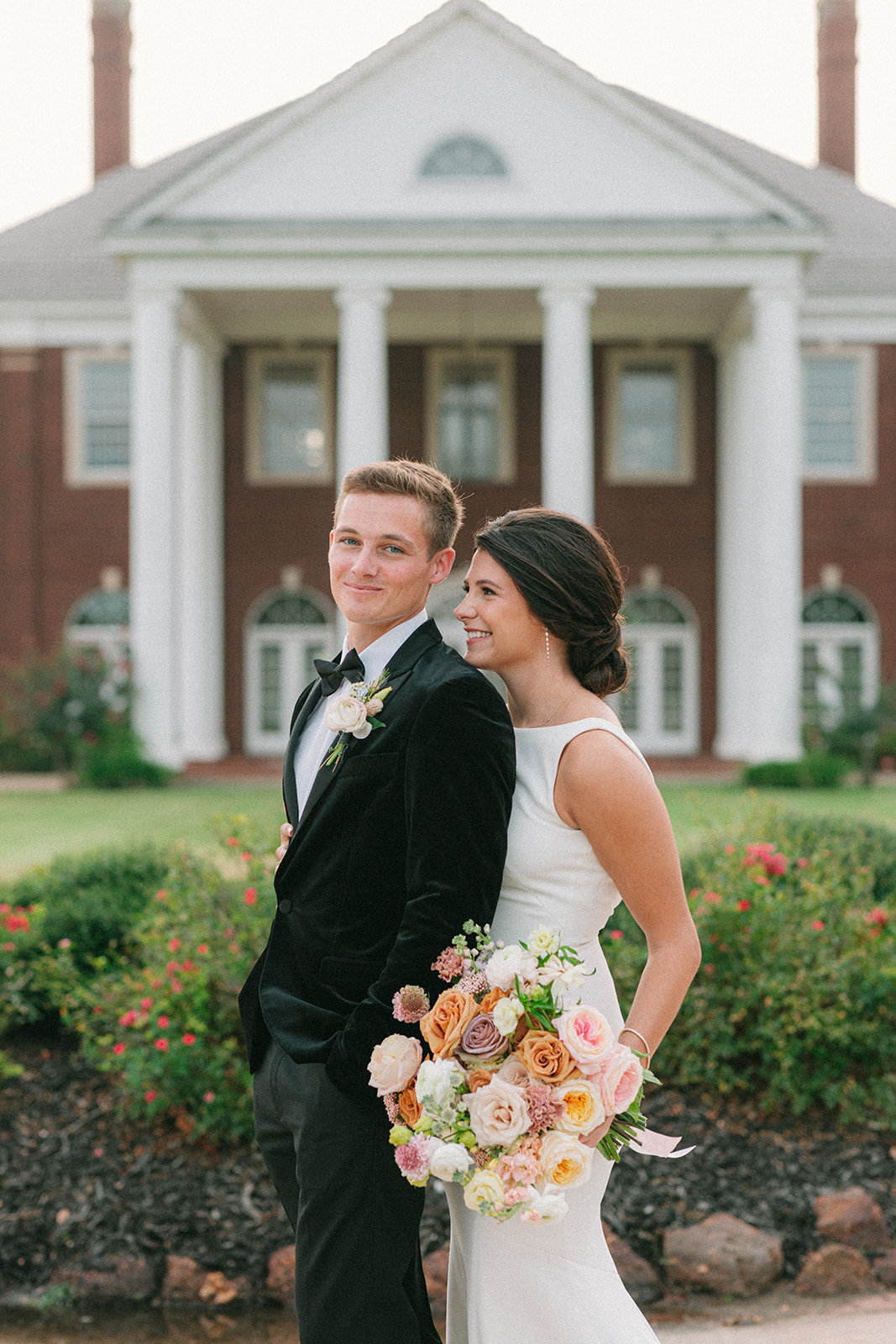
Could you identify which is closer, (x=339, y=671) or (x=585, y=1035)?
(x=585, y=1035)

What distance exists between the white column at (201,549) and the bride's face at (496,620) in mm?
17152

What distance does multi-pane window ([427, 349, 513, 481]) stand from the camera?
21.8 m

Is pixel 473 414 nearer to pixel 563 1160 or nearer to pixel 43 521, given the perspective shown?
pixel 43 521

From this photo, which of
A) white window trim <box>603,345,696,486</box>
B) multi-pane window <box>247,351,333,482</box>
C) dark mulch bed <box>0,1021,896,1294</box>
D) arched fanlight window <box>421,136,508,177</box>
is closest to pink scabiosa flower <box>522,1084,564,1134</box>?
dark mulch bed <box>0,1021,896,1294</box>

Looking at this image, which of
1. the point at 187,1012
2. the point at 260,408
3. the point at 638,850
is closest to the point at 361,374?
the point at 260,408

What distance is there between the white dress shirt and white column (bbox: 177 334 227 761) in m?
16.9

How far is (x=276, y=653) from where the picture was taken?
2195cm

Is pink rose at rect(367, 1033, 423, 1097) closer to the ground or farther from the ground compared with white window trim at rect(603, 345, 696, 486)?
closer to the ground

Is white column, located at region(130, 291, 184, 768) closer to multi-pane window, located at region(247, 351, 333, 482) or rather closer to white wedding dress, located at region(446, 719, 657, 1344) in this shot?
multi-pane window, located at region(247, 351, 333, 482)

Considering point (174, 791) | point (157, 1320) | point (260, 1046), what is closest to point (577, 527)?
point (260, 1046)

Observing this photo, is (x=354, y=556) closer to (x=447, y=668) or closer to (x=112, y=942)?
(x=447, y=668)

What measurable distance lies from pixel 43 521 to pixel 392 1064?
2085cm

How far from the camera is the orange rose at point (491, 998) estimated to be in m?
2.10

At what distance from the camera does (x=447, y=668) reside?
230 cm
